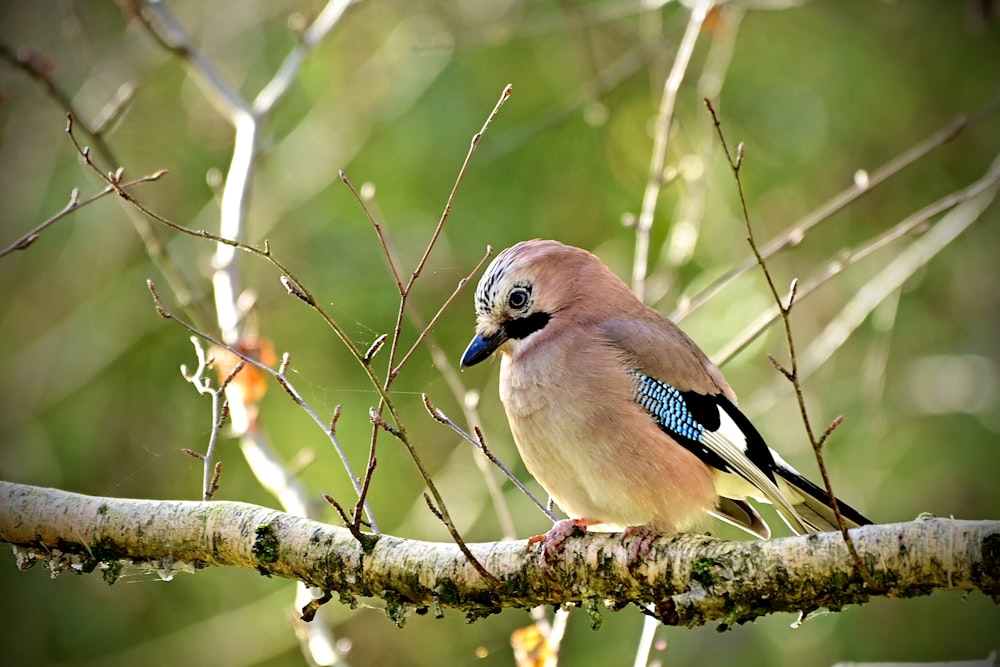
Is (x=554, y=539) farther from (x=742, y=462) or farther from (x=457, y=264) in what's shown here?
(x=457, y=264)

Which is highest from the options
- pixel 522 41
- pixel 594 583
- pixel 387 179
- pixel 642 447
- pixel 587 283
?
pixel 522 41

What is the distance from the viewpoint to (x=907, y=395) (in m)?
7.67

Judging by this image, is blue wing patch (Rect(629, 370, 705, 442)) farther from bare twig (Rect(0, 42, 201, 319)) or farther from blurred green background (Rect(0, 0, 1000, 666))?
blurred green background (Rect(0, 0, 1000, 666))

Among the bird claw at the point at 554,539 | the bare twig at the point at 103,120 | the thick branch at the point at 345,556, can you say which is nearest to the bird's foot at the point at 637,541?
the thick branch at the point at 345,556

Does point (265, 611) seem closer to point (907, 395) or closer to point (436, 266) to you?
point (436, 266)

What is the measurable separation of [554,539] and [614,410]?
65 centimetres

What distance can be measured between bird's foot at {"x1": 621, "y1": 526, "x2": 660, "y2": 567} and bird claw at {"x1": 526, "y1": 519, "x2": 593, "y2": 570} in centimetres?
18

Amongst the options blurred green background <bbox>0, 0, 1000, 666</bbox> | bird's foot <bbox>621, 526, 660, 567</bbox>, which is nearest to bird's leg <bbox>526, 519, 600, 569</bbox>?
bird's foot <bbox>621, 526, 660, 567</bbox>

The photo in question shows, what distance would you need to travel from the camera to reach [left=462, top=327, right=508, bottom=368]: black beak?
407cm

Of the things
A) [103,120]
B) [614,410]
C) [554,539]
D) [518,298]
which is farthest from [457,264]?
[554,539]

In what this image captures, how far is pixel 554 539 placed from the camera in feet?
11.1

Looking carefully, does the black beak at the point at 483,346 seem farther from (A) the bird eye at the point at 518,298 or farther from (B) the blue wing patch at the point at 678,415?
(B) the blue wing patch at the point at 678,415

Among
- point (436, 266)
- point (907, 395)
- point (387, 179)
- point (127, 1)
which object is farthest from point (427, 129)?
point (907, 395)

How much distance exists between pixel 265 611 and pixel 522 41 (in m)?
4.62
